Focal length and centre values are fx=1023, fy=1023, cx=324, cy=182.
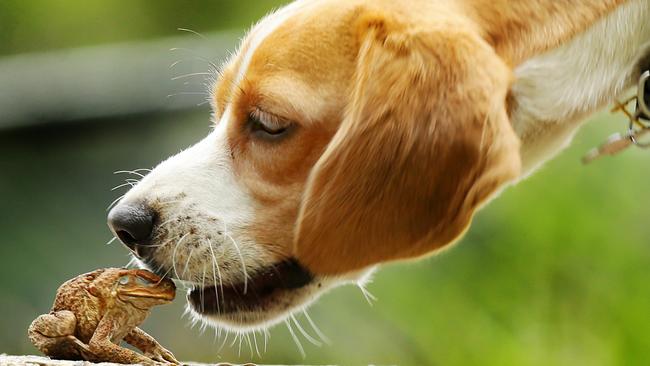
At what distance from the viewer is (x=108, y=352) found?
1671 millimetres

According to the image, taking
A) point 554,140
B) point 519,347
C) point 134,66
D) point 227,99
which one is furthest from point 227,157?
point 134,66

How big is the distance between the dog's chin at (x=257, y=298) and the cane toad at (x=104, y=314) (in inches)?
2.6

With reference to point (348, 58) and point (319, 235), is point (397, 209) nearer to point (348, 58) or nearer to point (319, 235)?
point (319, 235)

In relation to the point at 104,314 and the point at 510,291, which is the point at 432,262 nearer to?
the point at 510,291

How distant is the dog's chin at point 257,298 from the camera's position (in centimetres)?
173

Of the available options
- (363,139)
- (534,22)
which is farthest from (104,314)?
(534,22)

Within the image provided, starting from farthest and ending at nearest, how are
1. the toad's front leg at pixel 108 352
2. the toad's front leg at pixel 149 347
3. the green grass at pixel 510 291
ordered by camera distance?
the green grass at pixel 510 291 → the toad's front leg at pixel 149 347 → the toad's front leg at pixel 108 352

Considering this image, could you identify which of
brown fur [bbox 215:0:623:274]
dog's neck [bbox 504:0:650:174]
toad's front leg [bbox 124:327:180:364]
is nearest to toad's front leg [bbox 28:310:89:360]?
toad's front leg [bbox 124:327:180:364]

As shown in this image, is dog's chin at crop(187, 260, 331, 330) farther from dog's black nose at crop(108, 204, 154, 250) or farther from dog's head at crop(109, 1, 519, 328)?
dog's black nose at crop(108, 204, 154, 250)

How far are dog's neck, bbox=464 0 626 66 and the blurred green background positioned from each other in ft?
4.33

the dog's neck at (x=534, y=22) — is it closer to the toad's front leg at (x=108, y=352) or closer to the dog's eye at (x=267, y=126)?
the dog's eye at (x=267, y=126)

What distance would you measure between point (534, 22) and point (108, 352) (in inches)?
34.5

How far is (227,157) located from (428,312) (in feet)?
6.47

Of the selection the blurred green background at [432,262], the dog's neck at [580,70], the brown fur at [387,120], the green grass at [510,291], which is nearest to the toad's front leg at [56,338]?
the brown fur at [387,120]
